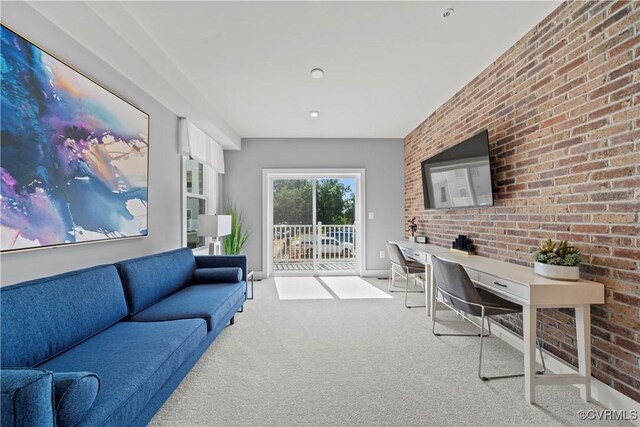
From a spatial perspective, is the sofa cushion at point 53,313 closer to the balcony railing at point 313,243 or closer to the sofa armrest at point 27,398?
the sofa armrest at point 27,398

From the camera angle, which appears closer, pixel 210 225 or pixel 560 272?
pixel 560 272

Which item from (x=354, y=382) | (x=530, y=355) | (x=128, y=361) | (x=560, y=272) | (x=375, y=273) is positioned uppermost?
(x=560, y=272)

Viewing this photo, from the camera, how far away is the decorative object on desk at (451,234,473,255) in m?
3.06

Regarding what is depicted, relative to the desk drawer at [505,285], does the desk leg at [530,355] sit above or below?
below

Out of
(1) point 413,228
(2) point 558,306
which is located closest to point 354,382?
(2) point 558,306

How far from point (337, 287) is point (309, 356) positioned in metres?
2.17

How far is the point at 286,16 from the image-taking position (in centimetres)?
207

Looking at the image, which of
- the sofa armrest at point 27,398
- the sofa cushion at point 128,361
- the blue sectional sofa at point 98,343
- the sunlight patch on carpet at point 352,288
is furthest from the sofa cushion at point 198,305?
the sunlight patch on carpet at point 352,288

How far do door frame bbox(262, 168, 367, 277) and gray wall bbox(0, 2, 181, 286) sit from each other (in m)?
1.78

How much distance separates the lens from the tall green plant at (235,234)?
4677 mm

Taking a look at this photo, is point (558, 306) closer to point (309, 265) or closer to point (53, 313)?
point (53, 313)

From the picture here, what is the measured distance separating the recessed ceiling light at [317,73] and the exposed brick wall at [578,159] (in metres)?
1.68

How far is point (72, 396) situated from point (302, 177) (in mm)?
4534

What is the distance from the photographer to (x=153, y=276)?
2318 mm
